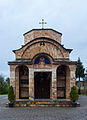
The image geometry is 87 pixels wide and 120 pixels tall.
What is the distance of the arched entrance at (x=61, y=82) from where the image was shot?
17730 mm

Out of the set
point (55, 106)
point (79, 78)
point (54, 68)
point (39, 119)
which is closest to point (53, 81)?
point (54, 68)

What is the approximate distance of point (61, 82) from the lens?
18.0m

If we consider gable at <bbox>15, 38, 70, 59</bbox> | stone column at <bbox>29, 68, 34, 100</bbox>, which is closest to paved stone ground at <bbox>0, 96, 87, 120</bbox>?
stone column at <bbox>29, 68, 34, 100</bbox>

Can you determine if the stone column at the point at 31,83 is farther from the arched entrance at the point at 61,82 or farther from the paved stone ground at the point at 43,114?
the paved stone ground at the point at 43,114

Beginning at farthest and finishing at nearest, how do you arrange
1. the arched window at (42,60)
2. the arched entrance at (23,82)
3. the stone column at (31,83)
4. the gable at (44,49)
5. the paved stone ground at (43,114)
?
the arched entrance at (23,82)
the gable at (44,49)
the arched window at (42,60)
the stone column at (31,83)
the paved stone ground at (43,114)

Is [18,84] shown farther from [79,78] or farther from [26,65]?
[79,78]

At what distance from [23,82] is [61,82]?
155 inches

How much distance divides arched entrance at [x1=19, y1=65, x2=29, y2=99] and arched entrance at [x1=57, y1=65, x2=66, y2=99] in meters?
3.23

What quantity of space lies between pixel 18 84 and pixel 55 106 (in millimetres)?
4557

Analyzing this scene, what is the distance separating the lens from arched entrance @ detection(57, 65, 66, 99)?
17.7 meters

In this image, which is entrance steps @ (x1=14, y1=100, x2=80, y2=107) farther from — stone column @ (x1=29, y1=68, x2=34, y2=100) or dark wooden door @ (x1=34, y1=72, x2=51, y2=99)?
dark wooden door @ (x1=34, y1=72, x2=51, y2=99)

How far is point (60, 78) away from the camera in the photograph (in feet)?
59.2

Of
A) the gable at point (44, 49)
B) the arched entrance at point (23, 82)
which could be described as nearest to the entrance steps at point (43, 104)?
the arched entrance at point (23, 82)

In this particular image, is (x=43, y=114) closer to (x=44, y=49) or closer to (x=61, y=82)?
(x=61, y=82)
